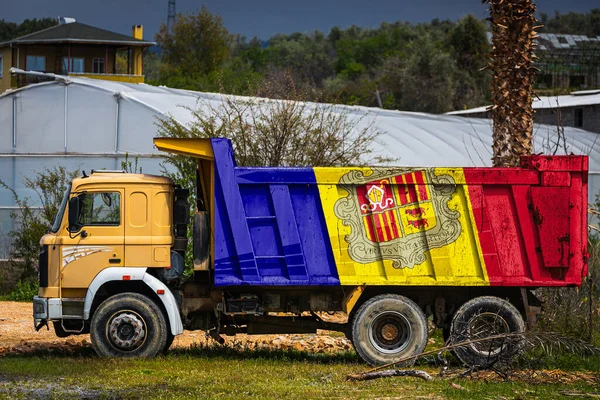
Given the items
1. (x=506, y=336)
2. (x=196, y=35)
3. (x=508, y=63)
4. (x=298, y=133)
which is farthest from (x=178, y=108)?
(x=196, y=35)

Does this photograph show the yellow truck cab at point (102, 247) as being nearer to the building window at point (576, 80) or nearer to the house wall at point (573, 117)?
the house wall at point (573, 117)

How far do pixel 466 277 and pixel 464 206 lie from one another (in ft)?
3.16

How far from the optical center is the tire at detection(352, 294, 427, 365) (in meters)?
13.0

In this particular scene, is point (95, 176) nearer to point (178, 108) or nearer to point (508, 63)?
point (508, 63)

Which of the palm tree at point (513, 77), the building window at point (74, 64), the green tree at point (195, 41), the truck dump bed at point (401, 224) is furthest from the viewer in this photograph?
the green tree at point (195, 41)

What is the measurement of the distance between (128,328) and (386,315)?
3.55 metres

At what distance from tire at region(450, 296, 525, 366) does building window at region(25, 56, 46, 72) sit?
52103mm

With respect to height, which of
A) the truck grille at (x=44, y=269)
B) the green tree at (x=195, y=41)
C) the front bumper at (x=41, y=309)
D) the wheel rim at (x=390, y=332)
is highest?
the green tree at (x=195, y=41)

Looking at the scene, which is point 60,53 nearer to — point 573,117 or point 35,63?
point 35,63

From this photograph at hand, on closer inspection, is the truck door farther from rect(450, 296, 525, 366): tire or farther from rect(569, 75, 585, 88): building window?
rect(569, 75, 585, 88): building window

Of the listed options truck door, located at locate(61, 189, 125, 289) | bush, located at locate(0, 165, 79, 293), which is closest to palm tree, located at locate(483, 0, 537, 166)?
truck door, located at locate(61, 189, 125, 289)

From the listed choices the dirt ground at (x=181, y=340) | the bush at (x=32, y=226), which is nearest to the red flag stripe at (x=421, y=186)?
the dirt ground at (x=181, y=340)

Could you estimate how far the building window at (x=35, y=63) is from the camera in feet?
199

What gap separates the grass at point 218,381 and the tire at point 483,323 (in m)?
0.55
